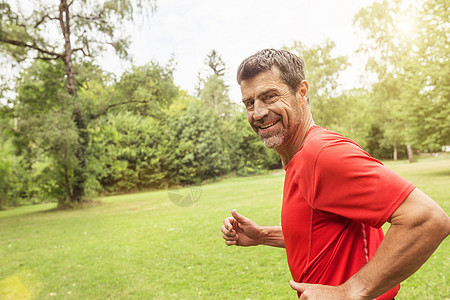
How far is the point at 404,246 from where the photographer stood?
104 centimetres

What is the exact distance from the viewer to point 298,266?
57.2 inches

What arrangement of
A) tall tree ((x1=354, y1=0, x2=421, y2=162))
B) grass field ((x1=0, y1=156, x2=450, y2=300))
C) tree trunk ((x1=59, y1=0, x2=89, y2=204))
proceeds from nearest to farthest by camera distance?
grass field ((x1=0, y1=156, x2=450, y2=300)) < tree trunk ((x1=59, y1=0, x2=89, y2=204)) < tall tree ((x1=354, y1=0, x2=421, y2=162))

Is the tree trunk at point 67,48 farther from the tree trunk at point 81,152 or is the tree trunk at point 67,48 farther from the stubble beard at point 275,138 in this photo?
the stubble beard at point 275,138

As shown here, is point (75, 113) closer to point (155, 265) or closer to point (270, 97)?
point (155, 265)

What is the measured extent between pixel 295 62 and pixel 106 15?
65.2 ft

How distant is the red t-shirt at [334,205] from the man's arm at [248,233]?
0.51 metres

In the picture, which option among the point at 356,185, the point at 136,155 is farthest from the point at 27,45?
the point at 356,185

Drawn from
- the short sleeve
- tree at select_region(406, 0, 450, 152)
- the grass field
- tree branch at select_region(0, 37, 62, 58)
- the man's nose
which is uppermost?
tree branch at select_region(0, 37, 62, 58)

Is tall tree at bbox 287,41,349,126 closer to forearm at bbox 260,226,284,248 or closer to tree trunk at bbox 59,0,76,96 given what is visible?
tree trunk at bbox 59,0,76,96

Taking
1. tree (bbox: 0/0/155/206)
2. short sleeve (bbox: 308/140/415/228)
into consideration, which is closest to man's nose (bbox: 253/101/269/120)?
short sleeve (bbox: 308/140/415/228)

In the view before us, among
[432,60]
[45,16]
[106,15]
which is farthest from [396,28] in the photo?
[45,16]

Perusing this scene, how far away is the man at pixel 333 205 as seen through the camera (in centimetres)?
103

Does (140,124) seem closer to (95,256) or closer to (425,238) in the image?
(95,256)

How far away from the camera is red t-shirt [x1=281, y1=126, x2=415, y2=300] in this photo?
106 cm
